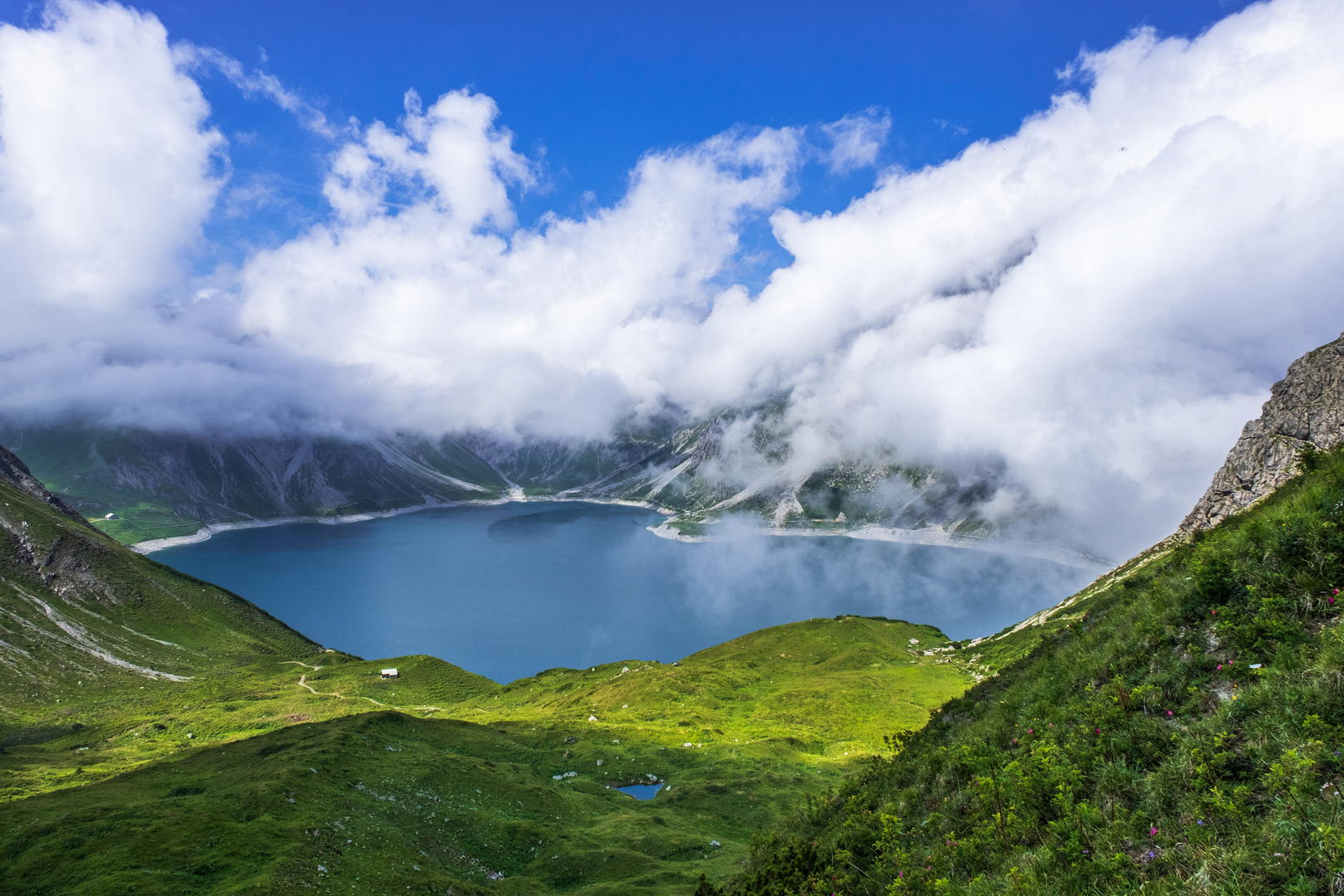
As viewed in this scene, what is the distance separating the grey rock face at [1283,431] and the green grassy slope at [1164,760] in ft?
469

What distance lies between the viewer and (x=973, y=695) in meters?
19.1

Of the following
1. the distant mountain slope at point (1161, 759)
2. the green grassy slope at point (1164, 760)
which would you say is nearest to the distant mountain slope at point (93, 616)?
the distant mountain slope at point (1161, 759)

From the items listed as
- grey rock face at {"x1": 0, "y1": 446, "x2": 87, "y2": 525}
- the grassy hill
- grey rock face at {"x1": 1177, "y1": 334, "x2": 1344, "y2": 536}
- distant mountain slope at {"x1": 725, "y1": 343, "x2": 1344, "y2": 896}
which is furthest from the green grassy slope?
grey rock face at {"x1": 0, "y1": 446, "x2": 87, "y2": 525}

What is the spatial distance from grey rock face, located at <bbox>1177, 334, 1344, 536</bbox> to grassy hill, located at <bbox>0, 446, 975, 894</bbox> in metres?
67.9

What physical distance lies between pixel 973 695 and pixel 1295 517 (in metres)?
11.1

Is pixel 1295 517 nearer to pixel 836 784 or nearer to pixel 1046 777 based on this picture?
pixel 1046 777

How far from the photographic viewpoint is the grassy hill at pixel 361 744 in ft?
92.1

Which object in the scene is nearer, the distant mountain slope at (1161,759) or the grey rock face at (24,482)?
the distant mountain slope at (1161,759)

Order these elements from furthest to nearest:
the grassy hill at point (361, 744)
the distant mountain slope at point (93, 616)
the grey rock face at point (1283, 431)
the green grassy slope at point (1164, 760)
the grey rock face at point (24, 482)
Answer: the grey rock face at point (24, 482) < the grey rock face at point (1283, 431) < the distant mountain slope at point (93, 616) < the grassy hill at point (361, 744) < the green grassy slope at point (1164, 760)

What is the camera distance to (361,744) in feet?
151

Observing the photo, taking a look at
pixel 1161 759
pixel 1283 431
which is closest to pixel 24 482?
pixel 1161 759

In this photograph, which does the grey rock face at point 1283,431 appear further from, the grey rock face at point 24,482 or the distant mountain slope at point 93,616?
the grey rock face at point 24,482

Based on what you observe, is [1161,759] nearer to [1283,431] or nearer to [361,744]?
[361,744]

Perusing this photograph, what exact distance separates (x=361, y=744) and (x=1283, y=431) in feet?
605
